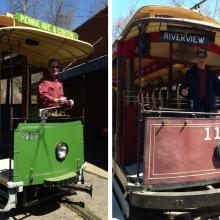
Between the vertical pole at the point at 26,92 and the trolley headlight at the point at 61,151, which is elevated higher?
the vertical pole at the point at 26,92

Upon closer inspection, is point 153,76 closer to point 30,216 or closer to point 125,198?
point 125,198

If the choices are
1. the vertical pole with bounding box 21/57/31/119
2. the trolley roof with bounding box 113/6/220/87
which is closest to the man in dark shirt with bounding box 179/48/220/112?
the trolley roof with bounding box 113/6/220/87

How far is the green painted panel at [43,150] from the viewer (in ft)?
14.5

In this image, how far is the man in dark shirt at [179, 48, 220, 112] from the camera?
489 centimetres

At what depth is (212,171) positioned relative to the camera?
4469mm

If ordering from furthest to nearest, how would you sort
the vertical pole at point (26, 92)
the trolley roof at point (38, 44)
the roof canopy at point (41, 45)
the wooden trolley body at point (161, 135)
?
the vertical pole at point (26, 92) < the roof canopy at point (41, 45) < the trolley roof at point (38, 44) < the wooden trolley body at point (161, 135)

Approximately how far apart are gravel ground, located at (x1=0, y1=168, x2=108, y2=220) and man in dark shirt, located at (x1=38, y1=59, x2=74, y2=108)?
0.98 m

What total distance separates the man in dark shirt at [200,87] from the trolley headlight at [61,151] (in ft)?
4.97

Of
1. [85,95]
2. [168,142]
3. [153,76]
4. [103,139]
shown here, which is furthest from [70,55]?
[168,142]

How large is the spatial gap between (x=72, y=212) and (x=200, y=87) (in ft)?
6.82

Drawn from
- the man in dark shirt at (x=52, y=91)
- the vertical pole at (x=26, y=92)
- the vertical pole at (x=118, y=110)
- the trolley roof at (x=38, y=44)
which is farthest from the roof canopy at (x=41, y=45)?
the vertical pole at (x=118, y=110)

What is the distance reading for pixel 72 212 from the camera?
4777 mm

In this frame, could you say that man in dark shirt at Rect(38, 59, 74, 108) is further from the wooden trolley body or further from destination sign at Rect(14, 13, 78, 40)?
the wooden trolley body

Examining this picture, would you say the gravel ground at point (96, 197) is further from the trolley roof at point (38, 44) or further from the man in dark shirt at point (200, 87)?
the trolley roof at point (38, 44)
